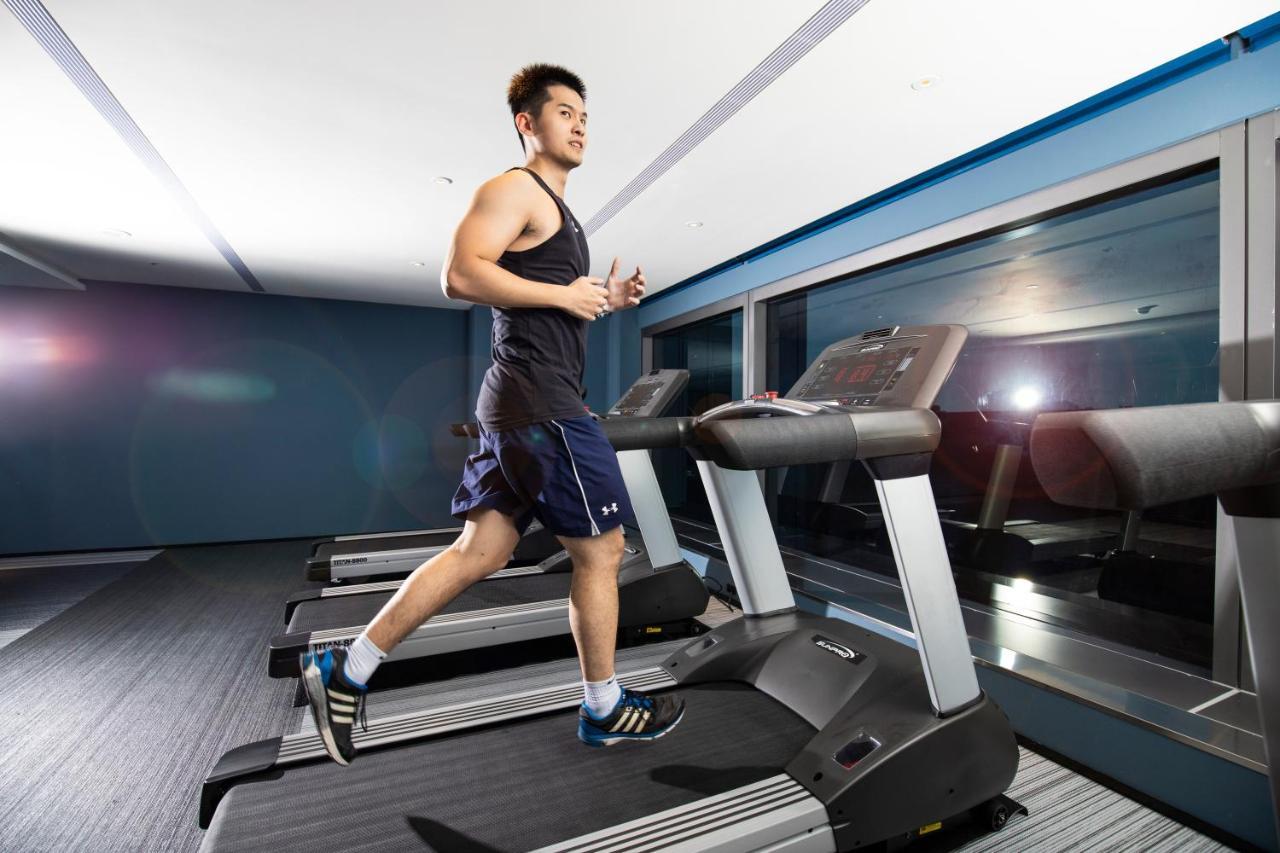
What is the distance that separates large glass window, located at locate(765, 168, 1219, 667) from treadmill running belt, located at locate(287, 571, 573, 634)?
1.63m

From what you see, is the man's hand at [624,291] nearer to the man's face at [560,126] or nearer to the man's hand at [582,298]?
the man's hand at [582,298]

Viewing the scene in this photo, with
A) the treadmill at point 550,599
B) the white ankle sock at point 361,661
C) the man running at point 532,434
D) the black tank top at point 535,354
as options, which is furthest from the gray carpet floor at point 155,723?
the black tank top at point 535,354

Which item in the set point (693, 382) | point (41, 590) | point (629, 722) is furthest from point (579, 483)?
point (41, 590)

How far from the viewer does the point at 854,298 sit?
372 cm

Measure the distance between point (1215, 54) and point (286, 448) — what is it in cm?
646

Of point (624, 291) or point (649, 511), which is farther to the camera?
point (649, 511)

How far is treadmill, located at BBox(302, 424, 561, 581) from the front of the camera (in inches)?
153

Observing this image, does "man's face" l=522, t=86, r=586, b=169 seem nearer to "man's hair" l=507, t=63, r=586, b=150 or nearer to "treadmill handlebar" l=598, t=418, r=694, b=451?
"man's hair" l=507, t=63, r=586, b=150

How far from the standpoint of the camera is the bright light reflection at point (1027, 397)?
102 inches

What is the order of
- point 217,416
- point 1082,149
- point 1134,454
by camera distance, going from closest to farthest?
1. point 1134,454
2. point 1082,149
3. point 217,416

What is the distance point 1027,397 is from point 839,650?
154 cm

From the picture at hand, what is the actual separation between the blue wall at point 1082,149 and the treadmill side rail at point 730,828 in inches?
84.9

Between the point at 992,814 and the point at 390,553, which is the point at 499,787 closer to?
the point at 992,814

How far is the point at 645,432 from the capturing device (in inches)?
88.7
